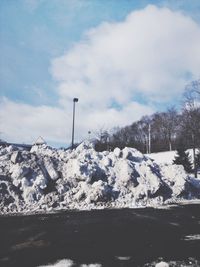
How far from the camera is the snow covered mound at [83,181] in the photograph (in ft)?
53.9

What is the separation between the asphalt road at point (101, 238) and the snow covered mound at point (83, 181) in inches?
94.0

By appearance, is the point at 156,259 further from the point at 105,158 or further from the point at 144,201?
the point at 105,158

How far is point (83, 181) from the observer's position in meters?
18.3

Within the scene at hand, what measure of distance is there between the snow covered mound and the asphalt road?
239cm

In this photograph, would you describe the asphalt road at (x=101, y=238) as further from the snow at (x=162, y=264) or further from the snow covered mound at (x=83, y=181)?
the snow covered mound at (x=83, y=181)

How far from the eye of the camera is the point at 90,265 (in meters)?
6.88

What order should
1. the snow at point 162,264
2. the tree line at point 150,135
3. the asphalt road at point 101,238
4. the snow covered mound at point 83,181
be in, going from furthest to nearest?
1. the tree line at point 150,135
2. the snow covered mound at point 83,181
3. the asphalt road at point 101,238
4. the snow at point 162,264

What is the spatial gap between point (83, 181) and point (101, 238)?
894cm

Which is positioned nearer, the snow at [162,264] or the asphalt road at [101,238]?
the snow at [162,264]

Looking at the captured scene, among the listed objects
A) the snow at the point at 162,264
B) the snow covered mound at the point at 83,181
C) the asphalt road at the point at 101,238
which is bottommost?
the snow at the point at 162,264

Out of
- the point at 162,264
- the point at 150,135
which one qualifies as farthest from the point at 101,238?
the point at 150,135

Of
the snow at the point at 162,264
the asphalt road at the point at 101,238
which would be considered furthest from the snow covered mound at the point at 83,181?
the snow at the point at 162,264

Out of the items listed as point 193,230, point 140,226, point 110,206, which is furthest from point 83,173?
point 193,230

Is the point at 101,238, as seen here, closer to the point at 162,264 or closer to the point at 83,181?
the point at 162,264
